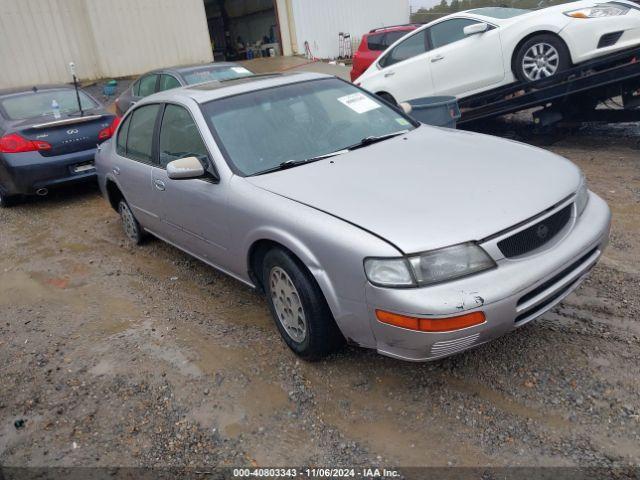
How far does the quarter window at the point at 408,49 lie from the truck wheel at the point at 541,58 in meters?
1.52

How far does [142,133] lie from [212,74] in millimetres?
4109

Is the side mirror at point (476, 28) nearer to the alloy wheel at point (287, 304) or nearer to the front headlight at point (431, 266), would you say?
the alloy wheel at point (287, 304)

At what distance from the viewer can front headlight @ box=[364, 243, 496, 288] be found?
253cm

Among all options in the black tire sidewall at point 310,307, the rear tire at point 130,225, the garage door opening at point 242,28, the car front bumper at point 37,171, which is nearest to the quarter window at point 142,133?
the rear tire at point 130,225

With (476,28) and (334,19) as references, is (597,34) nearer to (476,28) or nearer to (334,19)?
(476,28)

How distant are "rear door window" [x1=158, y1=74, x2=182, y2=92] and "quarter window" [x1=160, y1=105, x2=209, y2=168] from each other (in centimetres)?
435

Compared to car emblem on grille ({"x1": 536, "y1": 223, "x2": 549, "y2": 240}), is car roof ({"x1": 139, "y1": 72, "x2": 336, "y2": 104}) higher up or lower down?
higher up

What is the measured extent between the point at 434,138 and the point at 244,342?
1914 millimetres

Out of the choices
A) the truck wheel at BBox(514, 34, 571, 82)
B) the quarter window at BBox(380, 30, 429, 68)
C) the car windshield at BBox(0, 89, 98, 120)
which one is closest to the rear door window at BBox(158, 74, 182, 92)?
the car windshield at BBox(0, 89, 98, 120)

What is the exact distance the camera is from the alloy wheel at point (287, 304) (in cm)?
312

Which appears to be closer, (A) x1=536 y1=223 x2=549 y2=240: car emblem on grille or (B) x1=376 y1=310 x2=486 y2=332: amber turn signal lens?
(B) x1=376 y1=310 x2=486 y2=332: amber turn signal lens

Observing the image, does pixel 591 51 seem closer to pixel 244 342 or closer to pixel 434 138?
pixel 434 138

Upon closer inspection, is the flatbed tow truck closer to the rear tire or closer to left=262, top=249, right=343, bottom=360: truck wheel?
the rear tire

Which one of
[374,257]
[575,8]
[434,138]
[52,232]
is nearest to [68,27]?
[52,232]
